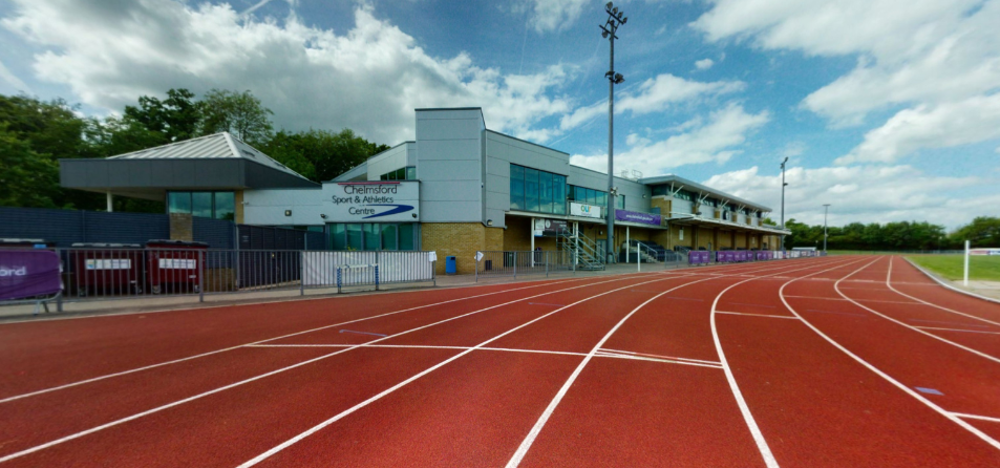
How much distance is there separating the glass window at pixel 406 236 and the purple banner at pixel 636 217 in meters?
17.9

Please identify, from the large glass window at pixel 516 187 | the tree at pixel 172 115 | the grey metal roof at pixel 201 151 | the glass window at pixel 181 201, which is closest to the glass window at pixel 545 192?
the large glass window at pixel 516 187

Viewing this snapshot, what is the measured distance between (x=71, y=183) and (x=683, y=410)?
30414mm

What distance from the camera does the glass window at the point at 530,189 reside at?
76.6 feet

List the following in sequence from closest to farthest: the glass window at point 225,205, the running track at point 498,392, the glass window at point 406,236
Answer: the running track at point 498,392 → the glass window at point 225,205 → the glass window at point 406,236

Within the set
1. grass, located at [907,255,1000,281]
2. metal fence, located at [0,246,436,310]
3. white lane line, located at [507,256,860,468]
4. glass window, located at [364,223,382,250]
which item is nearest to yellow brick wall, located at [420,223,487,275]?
glass window, located at [364,223,382,250]

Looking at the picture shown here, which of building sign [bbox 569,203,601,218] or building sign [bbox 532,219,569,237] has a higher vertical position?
building sign [bbox 569,203,601,218]

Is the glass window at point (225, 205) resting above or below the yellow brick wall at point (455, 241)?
above

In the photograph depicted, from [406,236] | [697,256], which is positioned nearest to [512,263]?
[406,236]

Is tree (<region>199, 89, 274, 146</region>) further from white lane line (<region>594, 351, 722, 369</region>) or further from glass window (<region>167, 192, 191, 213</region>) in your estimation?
white lane line (<region>594, 351, 722, 369</region>)

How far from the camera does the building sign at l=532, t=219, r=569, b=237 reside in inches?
909

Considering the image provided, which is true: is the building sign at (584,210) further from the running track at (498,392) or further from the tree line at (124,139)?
the tree line at (124,139)

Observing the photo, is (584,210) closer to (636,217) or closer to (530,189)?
(530,189)

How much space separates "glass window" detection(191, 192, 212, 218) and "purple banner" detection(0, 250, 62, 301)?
12.9 m

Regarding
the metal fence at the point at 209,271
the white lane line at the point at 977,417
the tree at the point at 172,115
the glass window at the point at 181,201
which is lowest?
the white lane line at the point at 977,417
